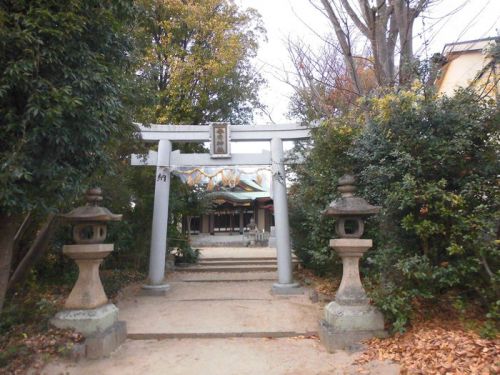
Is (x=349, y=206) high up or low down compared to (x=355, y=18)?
down

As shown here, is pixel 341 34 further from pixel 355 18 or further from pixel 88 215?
pixel 88 215

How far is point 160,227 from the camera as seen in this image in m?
8.41

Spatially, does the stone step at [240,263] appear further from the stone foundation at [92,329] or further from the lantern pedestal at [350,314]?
the stone foundation at [92,329]

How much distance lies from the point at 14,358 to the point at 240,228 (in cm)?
1992

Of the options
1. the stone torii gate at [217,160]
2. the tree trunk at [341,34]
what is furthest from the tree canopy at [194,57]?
the tree trunk at [341,34]

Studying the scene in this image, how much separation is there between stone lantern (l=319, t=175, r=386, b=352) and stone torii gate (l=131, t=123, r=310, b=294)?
10.2ft

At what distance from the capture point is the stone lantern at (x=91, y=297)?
4746 millimetres

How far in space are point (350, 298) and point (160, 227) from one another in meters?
4.85

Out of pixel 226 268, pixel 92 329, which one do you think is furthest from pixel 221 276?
pixel 92 329

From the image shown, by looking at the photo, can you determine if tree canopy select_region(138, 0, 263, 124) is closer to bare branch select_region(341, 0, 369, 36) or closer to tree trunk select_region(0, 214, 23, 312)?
bare branch select_region(341, 0, 369, 36)

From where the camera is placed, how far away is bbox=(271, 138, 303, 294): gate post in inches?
319

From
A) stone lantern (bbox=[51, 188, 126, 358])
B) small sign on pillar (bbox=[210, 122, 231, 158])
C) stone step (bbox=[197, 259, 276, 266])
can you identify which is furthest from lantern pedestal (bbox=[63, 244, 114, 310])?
stone step (bbox=[197, 259, 276, 266])

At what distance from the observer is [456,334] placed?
164 inches

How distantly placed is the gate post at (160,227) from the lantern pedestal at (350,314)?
4.35 metres
